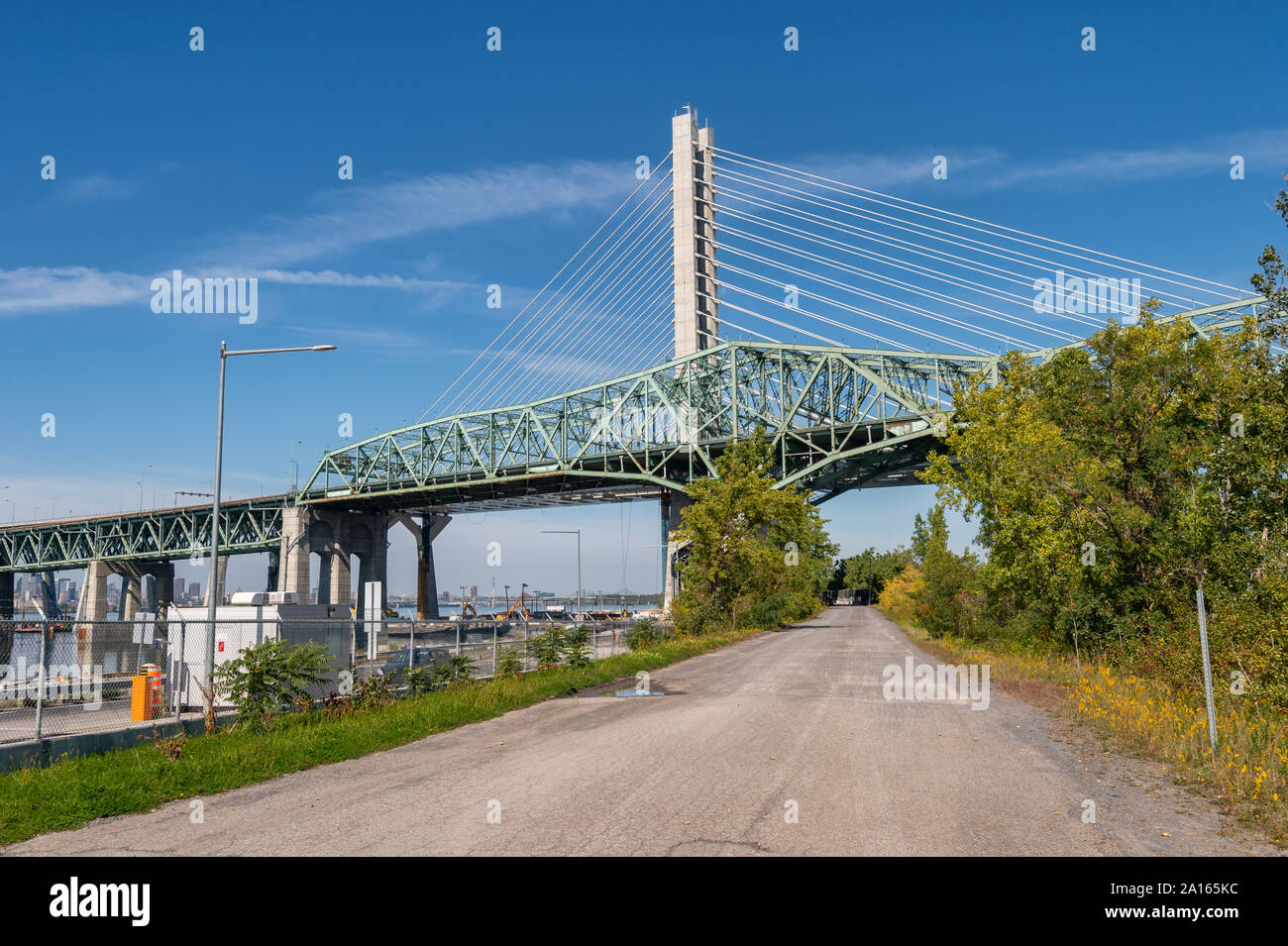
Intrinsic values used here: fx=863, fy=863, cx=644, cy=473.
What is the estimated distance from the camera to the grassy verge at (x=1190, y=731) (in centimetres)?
909

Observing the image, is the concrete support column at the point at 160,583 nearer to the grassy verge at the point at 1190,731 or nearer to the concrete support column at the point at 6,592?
the concrete support column at the point at 6,592

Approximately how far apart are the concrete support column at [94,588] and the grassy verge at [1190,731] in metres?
136

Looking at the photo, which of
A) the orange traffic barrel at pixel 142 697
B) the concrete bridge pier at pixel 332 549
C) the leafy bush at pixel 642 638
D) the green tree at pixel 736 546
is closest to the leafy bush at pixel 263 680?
the orange traffic barrel at pixel 142 697

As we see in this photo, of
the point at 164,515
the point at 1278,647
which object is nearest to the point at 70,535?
the point at 164,515

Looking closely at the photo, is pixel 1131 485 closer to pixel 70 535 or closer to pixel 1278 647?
pixel 1278 647

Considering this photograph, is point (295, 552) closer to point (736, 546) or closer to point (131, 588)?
point (131, 588)

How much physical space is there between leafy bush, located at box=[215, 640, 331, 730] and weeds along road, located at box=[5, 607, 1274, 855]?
251 centimetres

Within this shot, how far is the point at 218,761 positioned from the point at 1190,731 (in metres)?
13.1

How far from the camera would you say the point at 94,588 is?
124m

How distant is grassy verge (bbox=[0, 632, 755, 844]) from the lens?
975cm

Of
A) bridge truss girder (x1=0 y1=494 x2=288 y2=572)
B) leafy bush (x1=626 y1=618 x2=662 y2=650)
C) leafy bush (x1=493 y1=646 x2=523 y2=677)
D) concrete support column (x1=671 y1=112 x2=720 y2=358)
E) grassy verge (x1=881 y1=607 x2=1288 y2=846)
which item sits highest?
concrete support column (x1=671 y1=112 x2=720 y2=358)

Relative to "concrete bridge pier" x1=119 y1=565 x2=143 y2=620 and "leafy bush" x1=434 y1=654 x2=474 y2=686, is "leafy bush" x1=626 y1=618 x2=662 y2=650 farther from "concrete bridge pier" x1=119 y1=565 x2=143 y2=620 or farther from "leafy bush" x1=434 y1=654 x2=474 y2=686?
"concrete bridge pier" x1=119 y1=565 x2=143 y2=620

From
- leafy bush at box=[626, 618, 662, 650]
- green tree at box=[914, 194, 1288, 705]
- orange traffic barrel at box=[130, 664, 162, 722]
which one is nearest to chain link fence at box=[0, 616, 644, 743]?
orange traffic barrel at box=[130, 664, 162, 722]
